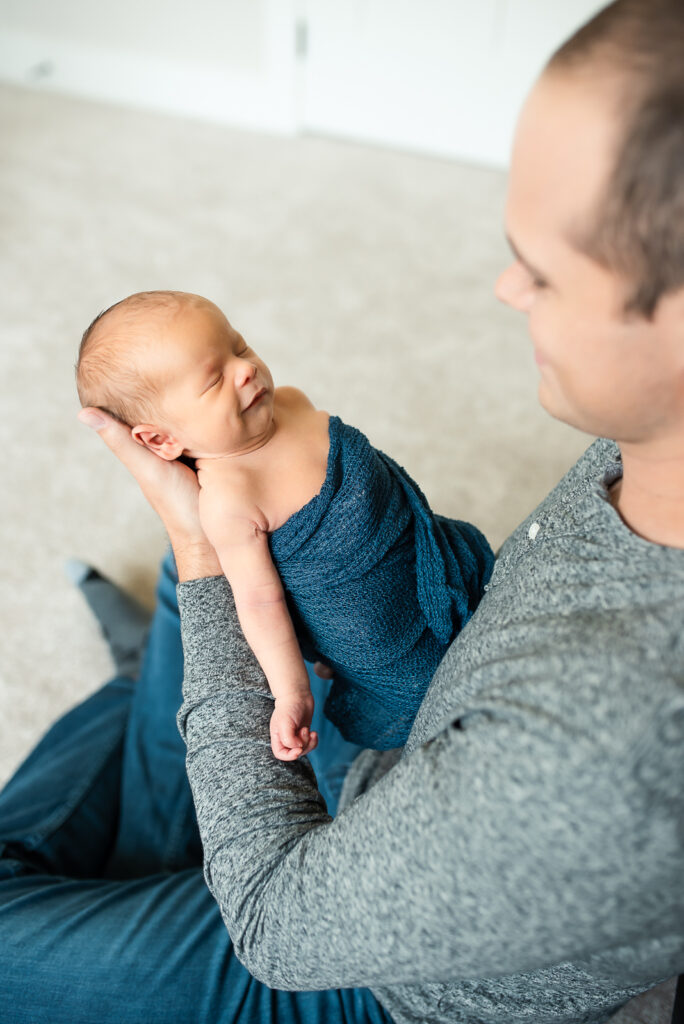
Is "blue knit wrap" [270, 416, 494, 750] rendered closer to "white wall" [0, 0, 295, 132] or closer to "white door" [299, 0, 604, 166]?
"white door" [299, 0, 604, 166]

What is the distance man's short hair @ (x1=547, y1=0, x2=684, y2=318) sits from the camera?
0.42 metres

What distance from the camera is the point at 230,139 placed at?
2.91 m

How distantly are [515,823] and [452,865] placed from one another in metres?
0.05

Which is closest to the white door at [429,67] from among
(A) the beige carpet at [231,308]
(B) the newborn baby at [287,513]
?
(A) the beige carpet at [231,308]

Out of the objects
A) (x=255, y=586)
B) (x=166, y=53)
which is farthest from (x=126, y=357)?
(x=166, y=53)

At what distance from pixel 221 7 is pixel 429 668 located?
2.78 m

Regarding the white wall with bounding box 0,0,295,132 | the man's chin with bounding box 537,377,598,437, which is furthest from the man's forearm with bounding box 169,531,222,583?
the white wall with bounding box 0,0,295,132

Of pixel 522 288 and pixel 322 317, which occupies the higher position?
pixel 522 288

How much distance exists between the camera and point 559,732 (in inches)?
17.7

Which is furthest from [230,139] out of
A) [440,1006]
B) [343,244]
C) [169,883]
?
[440,1006]

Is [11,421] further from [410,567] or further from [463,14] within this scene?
[463,14]

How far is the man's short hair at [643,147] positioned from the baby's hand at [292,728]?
49 cm

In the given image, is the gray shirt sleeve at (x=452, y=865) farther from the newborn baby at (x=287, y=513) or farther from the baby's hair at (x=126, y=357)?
the baby's hair at (x=126, y=357)

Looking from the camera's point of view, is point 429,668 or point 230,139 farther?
point 230,139
